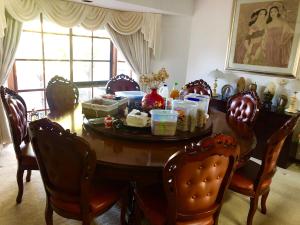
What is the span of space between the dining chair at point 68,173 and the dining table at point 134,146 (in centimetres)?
12

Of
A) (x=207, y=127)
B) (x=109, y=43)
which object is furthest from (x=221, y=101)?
(x=109, y=43)

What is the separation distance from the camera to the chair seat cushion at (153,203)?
1436 mm

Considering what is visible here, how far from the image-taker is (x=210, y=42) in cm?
401

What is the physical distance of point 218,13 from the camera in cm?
384

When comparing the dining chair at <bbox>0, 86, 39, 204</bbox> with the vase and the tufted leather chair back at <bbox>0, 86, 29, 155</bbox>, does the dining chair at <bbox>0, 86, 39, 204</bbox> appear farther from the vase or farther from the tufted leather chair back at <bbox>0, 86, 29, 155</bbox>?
the vase

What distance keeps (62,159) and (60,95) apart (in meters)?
1.56

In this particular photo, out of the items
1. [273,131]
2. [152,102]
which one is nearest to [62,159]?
[152,102]

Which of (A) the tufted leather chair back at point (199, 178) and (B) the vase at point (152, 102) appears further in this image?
(B) the vase at point (152, 102)

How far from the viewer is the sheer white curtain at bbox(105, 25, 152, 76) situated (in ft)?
13.5

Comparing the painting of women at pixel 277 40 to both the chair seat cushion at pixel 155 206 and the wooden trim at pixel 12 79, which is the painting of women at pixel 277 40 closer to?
the chair seat cushion at pixel 155 206

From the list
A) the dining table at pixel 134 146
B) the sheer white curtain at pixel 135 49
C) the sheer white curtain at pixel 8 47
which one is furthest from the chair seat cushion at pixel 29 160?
the sheer white curtain at pixel 135 49

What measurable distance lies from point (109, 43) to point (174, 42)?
1208 millimetres

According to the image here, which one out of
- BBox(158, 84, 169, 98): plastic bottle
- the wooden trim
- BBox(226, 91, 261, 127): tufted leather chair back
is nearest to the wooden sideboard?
BBox(226, 91, 261, 127): tufted leather chair back

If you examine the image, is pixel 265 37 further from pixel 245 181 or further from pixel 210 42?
pixel 245 181
